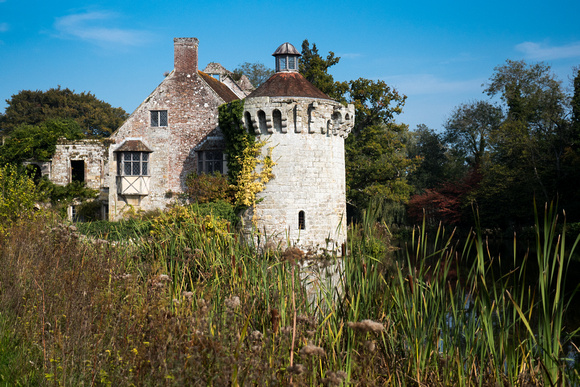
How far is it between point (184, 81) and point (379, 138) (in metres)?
10.0

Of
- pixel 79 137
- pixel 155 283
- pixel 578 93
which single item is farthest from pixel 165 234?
pixel 578 93

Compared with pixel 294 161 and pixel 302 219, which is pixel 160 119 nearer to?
pixel 294 161

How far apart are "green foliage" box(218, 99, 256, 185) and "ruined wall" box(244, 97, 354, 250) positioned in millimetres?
303

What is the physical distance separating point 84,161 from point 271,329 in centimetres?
2048

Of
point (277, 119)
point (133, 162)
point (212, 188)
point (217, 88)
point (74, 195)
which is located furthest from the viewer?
point (74, 195)

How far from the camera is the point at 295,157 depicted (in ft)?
53.7

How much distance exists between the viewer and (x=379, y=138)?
25.4m

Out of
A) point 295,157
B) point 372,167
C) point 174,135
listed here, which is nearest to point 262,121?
point 295,157

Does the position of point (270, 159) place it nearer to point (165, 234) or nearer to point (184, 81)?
point (184, 81)

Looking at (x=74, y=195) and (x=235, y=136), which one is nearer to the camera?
(x=235, y=136)

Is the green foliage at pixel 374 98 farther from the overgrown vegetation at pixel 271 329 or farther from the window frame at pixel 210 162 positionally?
the overgrown vegetation at pixel 271 329

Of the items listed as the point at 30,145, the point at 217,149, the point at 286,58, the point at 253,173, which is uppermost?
the point at 286,58

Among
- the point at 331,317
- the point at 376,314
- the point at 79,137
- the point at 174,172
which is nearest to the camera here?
the point at 331,317

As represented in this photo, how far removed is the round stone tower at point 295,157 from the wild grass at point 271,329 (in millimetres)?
10298
